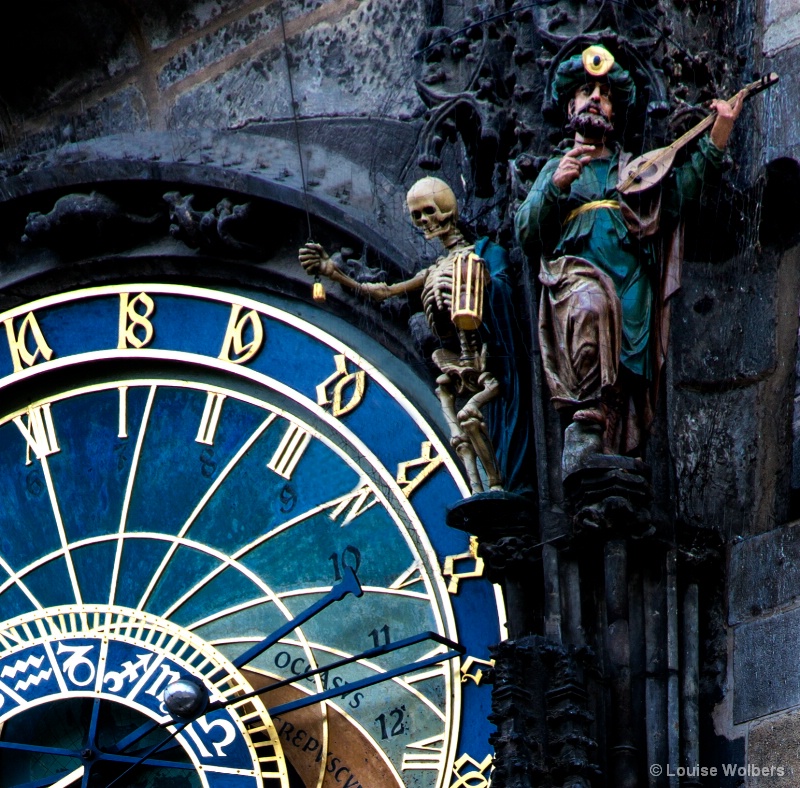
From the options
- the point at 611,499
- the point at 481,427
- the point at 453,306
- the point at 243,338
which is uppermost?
the point at 243,338

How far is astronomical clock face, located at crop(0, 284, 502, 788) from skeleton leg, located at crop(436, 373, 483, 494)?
204 mm

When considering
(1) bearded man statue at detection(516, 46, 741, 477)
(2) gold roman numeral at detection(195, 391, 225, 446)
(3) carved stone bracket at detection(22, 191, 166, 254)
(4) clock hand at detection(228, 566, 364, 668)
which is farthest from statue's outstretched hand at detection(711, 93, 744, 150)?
(3) carved stone bracket at detection(22, 191, 166, 254)

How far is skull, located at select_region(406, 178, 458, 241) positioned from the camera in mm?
7887

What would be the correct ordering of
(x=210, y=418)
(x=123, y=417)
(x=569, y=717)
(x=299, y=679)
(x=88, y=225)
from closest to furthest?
1. (x=569, y=717)
2. (x=299, y=679)
3. (x=210, y=418)
4. (x=123, y=417)
5. (x=88, y=225)

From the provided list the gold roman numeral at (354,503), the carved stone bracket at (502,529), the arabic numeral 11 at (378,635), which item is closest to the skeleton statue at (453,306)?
the carved stone bracket at (502,529)

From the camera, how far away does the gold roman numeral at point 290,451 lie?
8.27 m

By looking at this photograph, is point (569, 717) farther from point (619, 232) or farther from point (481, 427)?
point (619, 232)

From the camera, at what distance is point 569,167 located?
7.59m

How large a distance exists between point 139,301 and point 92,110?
2.21 ft

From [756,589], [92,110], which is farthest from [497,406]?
[92,110]

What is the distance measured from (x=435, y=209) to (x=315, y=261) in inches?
12.1

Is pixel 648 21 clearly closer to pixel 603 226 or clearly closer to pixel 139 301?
pixel 603 226

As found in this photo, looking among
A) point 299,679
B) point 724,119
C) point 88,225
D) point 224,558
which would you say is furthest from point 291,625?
point 724,119

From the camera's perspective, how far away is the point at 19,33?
909cm
